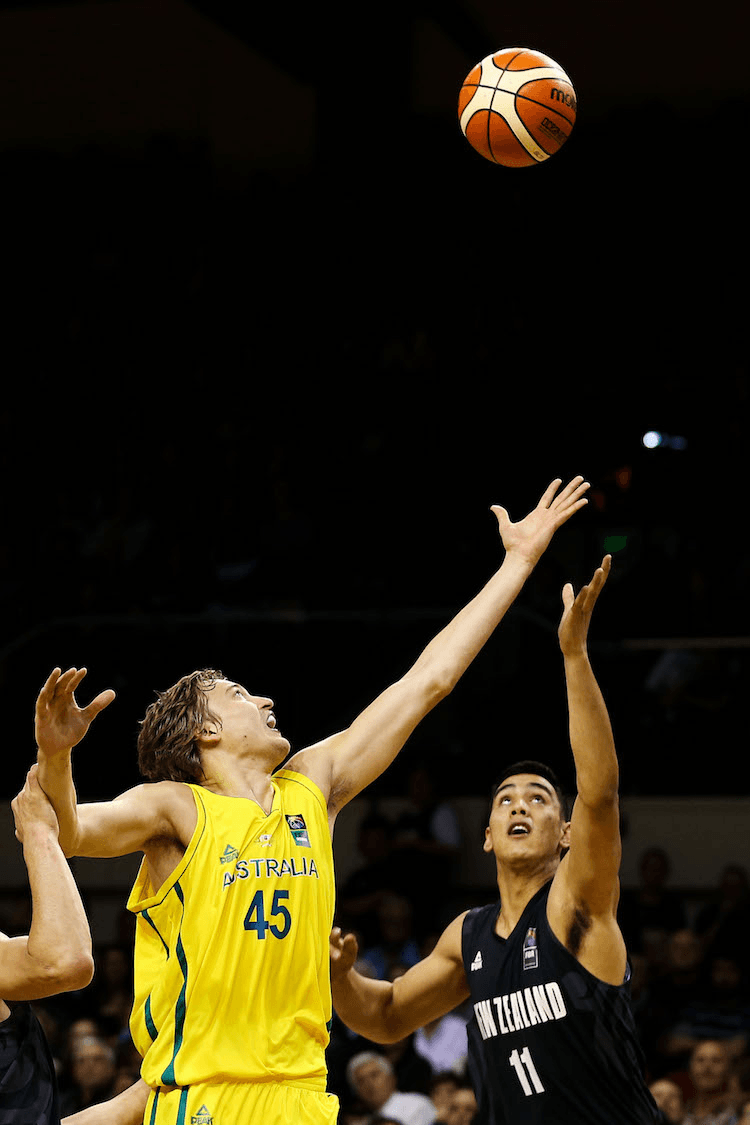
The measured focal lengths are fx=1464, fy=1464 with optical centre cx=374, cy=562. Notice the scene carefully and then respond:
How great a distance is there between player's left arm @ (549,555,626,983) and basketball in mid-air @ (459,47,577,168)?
2618 mm

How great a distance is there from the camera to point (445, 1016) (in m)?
9.10

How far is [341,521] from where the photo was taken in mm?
12305

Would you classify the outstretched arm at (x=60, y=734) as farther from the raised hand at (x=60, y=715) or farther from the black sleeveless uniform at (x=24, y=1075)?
the black sleeveless uniform at (x=24, y=1075)

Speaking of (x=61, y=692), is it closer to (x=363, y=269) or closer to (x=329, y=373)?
(x=329, y=373)

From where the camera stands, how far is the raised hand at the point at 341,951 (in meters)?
4.71

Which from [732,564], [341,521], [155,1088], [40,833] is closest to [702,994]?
[732,564]

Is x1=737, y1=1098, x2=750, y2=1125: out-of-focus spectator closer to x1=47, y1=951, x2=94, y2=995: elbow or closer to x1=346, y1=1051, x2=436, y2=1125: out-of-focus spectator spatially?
x1=346, y1=1051, x2=436, y2=1125: out-of-focus spectator

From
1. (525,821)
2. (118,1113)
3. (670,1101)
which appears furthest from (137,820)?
(670,1101)

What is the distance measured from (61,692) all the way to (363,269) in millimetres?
11362

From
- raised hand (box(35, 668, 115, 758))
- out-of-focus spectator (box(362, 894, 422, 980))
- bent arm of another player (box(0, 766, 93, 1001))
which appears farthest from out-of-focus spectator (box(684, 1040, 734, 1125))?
raised hand (box(35, 668, 115, 758))

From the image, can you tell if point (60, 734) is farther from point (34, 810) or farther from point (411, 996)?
point (411, 996)

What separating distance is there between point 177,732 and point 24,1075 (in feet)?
3.16

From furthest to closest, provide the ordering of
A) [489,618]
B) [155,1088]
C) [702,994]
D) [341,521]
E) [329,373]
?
[329,373] → [341,521] → [702,994] → [489,618] → [155,1088]

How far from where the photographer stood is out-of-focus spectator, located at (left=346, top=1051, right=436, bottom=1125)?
26.6 ft
